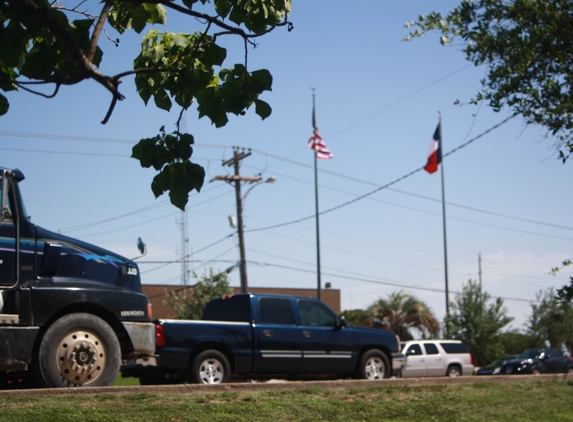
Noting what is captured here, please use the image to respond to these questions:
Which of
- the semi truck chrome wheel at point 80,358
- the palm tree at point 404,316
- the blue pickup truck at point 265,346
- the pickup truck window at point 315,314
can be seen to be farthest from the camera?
the palm tree at point 404,316

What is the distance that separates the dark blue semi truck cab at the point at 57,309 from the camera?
29.7 ft

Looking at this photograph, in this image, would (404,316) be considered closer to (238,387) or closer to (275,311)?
(275,311)

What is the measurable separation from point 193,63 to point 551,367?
23032 mm

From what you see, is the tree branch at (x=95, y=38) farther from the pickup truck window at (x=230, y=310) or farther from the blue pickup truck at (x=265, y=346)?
the pickup truck window at (x=230, y=310)

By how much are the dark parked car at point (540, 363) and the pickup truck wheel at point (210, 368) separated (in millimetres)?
15498

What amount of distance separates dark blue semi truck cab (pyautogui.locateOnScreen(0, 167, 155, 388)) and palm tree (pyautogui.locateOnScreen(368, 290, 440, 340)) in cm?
3256

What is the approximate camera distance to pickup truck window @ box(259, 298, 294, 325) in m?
13.7

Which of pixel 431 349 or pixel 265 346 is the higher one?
pixel 265 346

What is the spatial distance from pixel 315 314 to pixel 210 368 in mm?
2739

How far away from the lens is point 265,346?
43.3 ft

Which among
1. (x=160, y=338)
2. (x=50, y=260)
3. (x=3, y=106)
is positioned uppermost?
(x=3, y=106)

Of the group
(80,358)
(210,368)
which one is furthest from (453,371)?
(80,358)

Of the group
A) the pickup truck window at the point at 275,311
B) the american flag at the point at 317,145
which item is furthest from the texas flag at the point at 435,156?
the pickup truck window at the point at 275,311

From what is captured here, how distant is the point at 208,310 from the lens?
1474 cm
